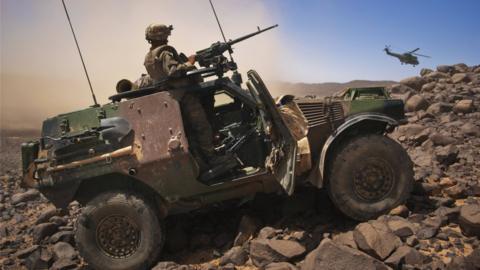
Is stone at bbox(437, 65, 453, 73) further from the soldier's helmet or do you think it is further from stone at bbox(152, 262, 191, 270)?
stone at bbox(152, 262, 191, 270)

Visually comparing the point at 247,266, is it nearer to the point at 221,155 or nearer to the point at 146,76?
the point at 221,155

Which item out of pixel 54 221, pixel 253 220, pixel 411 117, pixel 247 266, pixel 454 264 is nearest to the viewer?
pixel 454 264

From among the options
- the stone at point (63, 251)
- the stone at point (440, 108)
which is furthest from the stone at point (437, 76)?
the stone at point (63, 251)

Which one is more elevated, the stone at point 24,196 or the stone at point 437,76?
the stone at point 24,196

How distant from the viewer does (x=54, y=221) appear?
676cm

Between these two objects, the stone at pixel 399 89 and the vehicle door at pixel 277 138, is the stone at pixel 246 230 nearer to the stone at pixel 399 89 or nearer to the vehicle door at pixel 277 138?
the vehicle door at pixel 277 138

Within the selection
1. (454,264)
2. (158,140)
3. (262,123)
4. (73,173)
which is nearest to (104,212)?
(73,173)

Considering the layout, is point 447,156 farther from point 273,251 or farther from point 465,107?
point 465,107

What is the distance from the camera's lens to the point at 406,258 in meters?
3.71

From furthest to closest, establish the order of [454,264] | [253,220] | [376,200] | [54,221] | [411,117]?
[411,117], [54,221], [253,220], [376,200], [454,264]

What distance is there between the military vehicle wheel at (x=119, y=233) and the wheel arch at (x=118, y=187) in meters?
0.11

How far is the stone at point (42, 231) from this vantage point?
20.4 ft

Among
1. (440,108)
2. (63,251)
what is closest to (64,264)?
(63,251)

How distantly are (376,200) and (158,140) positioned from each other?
2.48 m
